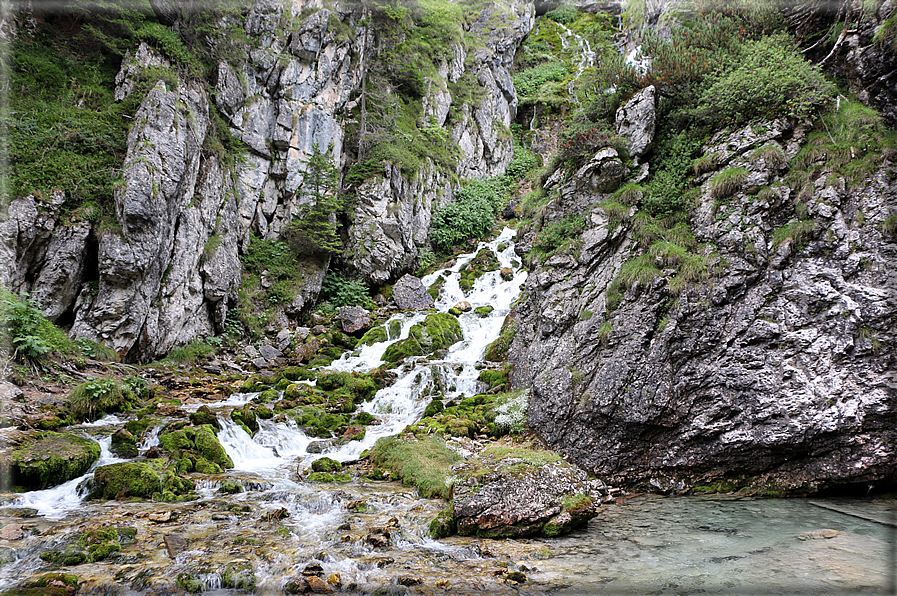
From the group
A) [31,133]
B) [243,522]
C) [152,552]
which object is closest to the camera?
[152,552]

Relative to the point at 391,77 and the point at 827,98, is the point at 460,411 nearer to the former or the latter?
the point at 827,98

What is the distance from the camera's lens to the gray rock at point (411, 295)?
75.6ft

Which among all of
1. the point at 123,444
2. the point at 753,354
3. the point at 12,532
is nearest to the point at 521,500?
the point at 753,354

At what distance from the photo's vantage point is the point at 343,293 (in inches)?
905

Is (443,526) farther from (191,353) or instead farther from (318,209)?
(318,209)

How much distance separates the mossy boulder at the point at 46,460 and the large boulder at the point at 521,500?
8.14 metres

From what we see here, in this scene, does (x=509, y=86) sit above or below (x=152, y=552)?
above

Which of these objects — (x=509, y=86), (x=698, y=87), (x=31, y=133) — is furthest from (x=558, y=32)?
(x=31, y=133)

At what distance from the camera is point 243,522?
7133 mm

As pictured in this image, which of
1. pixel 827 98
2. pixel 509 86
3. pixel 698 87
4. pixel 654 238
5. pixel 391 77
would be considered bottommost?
pixel 654 238

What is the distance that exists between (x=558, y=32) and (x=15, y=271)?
165ft

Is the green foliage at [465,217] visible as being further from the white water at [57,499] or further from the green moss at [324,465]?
the white water at [57,499]

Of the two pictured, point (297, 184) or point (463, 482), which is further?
point (297, 184)

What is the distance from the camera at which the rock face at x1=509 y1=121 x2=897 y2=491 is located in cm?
729
